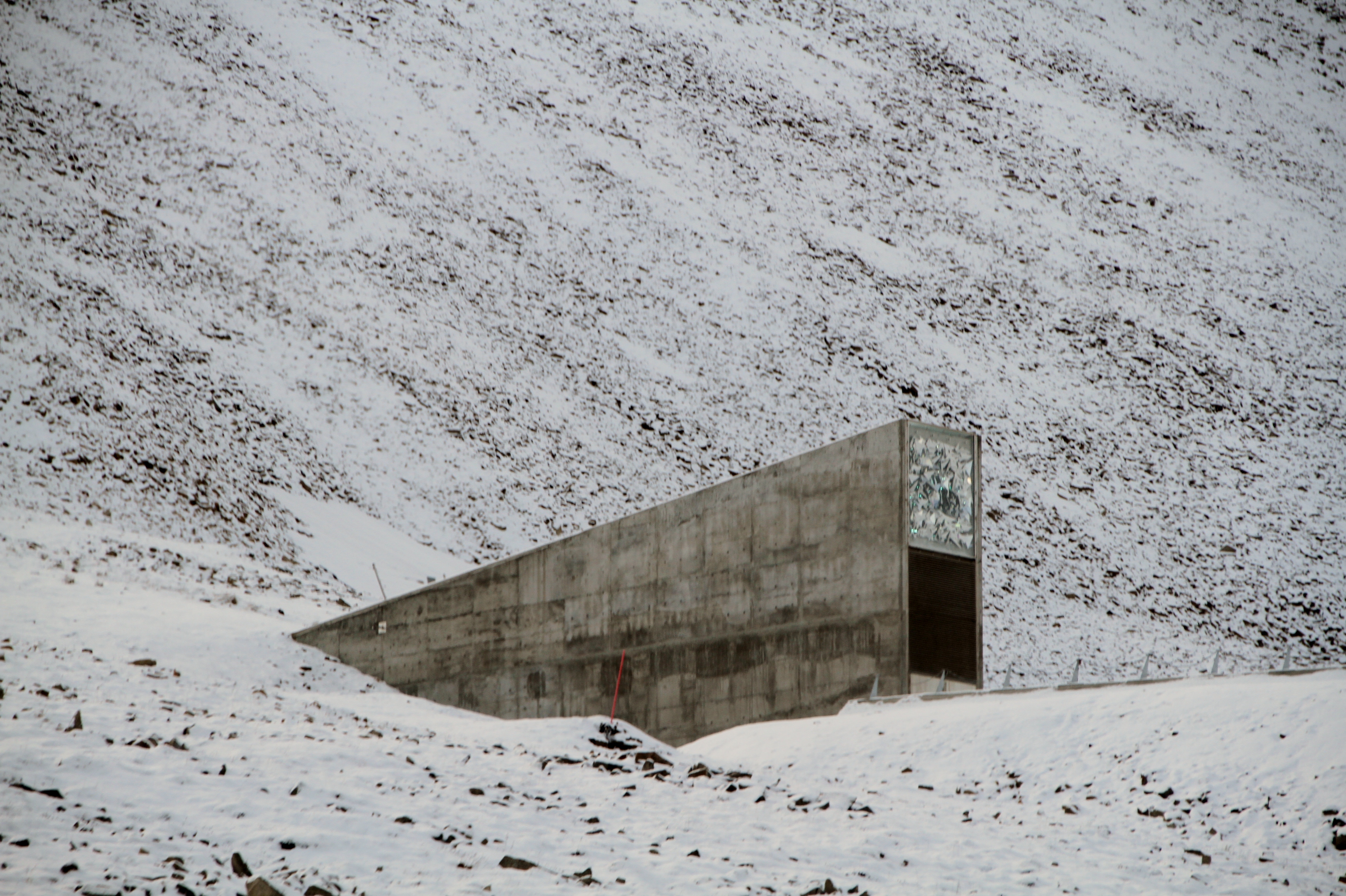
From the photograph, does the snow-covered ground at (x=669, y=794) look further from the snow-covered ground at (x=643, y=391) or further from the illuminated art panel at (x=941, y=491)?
the illuminated art panel at (x=941, y=491)

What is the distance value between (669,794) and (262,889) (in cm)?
406

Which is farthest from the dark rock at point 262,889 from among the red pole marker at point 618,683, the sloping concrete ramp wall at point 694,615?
the sloping concrete ramp wall at point 694,615

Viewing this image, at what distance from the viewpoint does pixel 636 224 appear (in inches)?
1829

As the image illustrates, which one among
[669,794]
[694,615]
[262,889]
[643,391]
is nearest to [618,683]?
[694,615]

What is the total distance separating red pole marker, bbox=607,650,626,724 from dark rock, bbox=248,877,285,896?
879 cm

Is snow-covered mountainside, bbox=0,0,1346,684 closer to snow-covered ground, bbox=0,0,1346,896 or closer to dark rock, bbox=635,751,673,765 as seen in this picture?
snow-covered ground, bbox=0,0,1346,896

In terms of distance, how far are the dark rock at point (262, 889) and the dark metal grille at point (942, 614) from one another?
9871 millimetres

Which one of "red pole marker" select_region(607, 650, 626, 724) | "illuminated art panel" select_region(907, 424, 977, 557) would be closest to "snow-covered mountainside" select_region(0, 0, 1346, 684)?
"red pole marker" select_region(607, 650, 626, 724)

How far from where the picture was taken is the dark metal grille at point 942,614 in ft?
51.4

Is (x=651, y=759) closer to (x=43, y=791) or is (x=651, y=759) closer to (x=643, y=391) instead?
(x=43, y=791)

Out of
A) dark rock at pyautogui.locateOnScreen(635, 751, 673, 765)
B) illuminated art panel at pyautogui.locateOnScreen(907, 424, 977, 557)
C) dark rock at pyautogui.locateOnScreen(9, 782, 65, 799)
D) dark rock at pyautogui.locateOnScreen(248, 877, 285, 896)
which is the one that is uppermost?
illuminated art panel at pyautogui.locateOnScreen(907, 424, 977, 557)

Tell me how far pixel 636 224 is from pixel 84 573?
95.9 feet

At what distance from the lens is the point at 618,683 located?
1636 centimetres

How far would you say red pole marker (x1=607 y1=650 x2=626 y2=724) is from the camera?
16.3 meters
